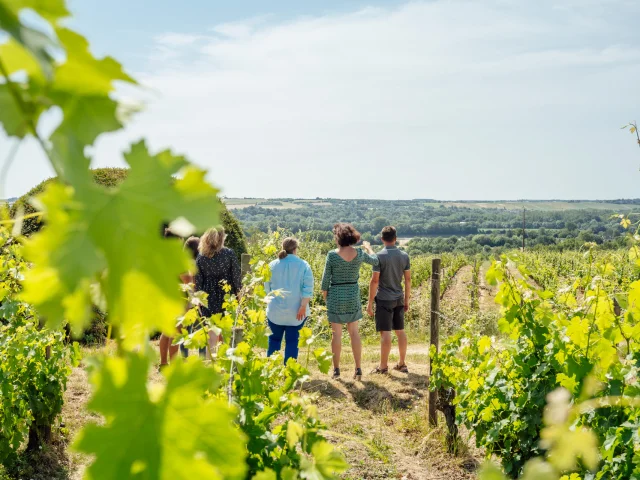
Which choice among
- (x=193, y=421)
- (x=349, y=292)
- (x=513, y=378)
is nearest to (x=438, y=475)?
(x=513, y=378)

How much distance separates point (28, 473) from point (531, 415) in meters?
3.95

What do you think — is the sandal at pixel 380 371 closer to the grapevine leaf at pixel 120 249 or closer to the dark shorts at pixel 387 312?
the dark shorts at pixel 387 312

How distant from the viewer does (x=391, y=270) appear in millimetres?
6590

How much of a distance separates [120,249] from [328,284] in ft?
20.5

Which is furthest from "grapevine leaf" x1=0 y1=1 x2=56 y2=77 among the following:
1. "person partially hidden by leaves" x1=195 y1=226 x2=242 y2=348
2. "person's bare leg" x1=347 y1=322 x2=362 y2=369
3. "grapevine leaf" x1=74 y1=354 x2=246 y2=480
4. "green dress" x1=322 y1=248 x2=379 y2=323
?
"person's bare leg" x1=347 y1=322 x2=362 y2=369

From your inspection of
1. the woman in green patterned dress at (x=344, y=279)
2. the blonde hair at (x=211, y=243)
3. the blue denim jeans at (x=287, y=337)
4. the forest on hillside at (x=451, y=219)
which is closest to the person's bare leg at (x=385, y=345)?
the woman in green patterned dress at (x=344, y=279)

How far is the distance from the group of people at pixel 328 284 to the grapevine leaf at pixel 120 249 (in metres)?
5.00

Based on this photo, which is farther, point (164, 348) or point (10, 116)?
point (164, 348)

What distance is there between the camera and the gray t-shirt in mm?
6555

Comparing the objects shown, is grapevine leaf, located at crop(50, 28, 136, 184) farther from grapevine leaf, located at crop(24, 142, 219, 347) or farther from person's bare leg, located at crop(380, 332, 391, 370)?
person's bare leg, located at crop(380, 332, 391, 370)

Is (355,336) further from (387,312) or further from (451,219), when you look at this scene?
(451,219)

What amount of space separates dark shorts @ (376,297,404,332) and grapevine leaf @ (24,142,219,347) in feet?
21.2

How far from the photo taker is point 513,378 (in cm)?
371

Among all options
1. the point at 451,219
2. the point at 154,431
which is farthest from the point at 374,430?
the point at 451,219
